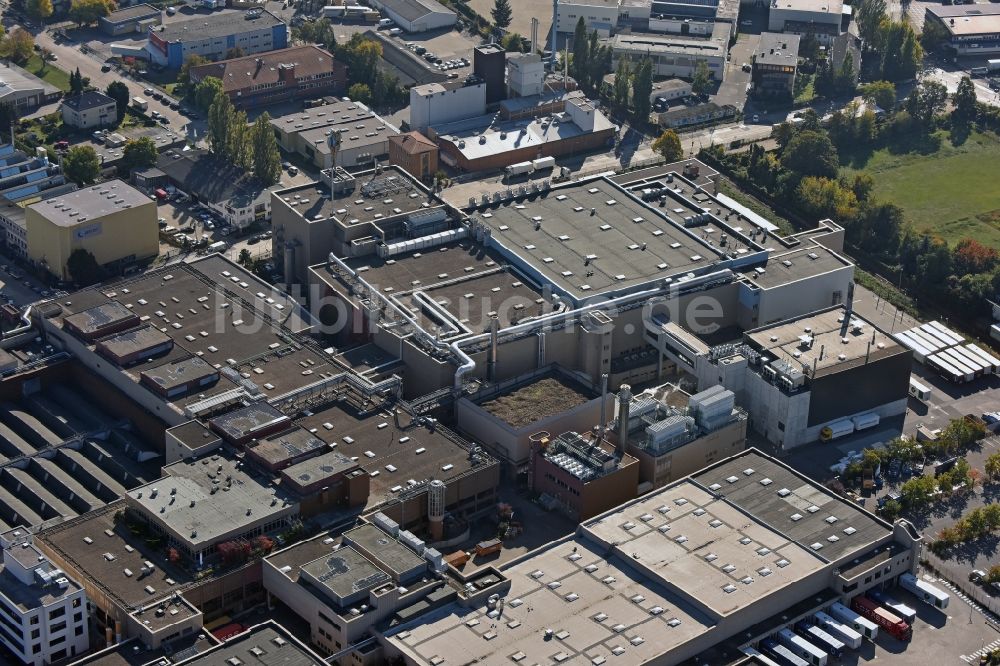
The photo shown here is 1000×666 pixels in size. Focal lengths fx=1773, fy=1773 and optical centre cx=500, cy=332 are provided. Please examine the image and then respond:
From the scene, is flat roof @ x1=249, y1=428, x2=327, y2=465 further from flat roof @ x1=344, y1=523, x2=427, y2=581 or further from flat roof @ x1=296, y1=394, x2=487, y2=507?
flat roof @ x1=344, y1=523, x2=427, y2=581

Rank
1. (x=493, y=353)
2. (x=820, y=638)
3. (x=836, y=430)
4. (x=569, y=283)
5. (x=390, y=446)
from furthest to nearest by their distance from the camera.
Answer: (x=569, y=283) < (x=836, y=430) < (x=493, y=353) < (x=390, y=446) < (x=820, y=638)

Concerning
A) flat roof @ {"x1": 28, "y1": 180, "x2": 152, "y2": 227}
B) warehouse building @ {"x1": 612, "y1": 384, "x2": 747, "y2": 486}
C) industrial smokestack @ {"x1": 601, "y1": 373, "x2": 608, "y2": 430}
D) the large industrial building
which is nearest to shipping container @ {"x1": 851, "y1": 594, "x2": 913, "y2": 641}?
the large industrial building

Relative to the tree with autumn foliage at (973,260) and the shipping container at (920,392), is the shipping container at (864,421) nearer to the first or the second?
the shipping container at (920,392)

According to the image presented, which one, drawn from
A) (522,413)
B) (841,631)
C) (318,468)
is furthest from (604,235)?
(841,631)

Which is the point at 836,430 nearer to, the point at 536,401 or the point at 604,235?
the point at 536,401

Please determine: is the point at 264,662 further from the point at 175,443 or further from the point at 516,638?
the point at 175,443

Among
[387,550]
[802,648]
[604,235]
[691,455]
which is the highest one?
[604,235]
